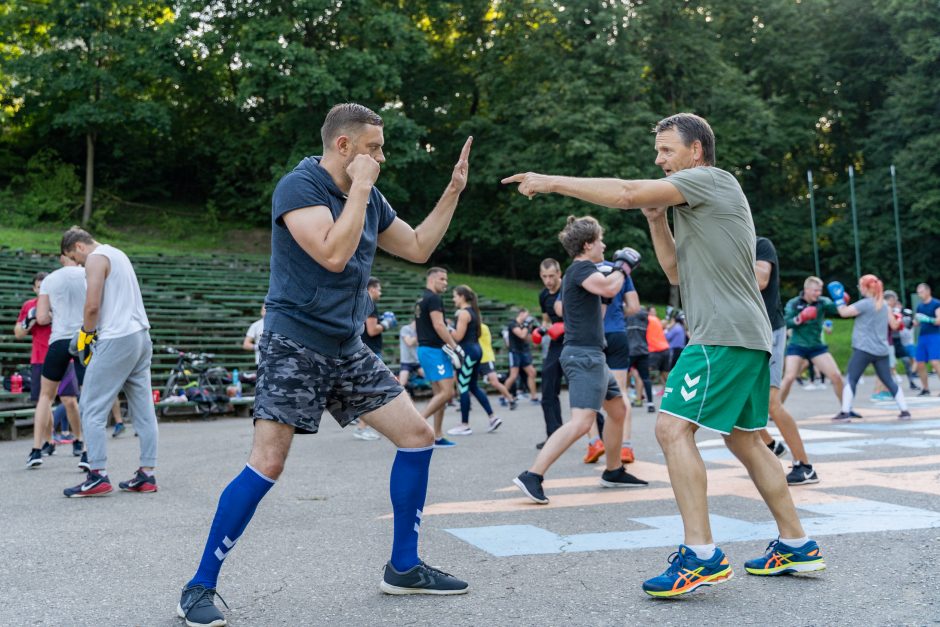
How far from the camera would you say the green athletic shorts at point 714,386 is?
4086 millimetres

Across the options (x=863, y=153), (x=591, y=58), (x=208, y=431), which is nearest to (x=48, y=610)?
(x=208, y=431)

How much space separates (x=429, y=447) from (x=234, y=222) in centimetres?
3993

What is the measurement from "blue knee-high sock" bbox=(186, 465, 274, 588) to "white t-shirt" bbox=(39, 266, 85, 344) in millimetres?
5621

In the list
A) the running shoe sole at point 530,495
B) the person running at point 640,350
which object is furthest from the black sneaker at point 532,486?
the person running at point 640,350

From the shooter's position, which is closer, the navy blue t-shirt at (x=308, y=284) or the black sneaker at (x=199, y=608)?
the black sneaker at (x=199, y=608)

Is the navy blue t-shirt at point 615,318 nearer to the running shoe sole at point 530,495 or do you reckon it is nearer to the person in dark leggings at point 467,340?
the running shoe sole at point 530,495

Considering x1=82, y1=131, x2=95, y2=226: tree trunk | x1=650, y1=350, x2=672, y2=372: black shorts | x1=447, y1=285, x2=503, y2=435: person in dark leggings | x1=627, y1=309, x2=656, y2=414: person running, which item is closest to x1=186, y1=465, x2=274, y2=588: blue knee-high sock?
x1=447, y1=285, x2=503, y2=435: person in dark leggings

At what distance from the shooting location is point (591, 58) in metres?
37.4

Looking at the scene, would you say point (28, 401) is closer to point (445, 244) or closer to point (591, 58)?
point (591, 58)

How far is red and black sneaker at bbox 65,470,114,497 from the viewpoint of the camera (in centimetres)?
711

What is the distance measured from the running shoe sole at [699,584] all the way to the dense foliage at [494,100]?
105ft

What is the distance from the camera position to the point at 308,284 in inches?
155

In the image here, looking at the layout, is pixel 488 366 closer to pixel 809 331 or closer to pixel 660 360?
pixel 660 360

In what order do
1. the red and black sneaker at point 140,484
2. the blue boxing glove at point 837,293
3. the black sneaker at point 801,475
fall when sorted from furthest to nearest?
the blue boxing glove at point 837,293, the red and black sneaker at point 140,484, the black sneaker at point 801,475
